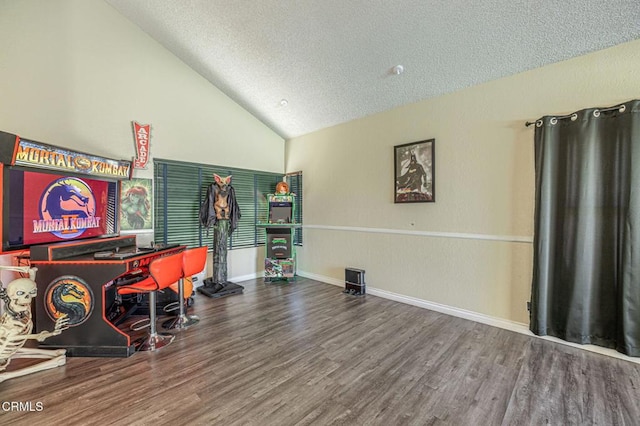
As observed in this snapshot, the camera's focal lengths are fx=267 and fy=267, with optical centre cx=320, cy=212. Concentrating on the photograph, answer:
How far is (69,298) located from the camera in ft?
8.32

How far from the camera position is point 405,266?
404 centimetres

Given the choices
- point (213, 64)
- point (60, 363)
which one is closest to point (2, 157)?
point (60, 363)

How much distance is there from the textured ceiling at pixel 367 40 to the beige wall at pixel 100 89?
0.35 metres

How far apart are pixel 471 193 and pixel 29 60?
549 centimetres

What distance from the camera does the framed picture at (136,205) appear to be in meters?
3.82

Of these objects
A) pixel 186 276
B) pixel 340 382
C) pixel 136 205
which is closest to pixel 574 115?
pixel 340 382

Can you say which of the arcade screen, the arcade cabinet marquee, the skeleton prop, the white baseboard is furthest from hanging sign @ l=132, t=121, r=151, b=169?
the white baseboard

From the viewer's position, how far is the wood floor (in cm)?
180

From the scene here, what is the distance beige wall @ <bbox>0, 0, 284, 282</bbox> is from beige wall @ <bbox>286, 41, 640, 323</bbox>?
2422 mm

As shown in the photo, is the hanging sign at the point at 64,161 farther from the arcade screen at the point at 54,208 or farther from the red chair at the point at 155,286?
the red chair at the point at 155,286

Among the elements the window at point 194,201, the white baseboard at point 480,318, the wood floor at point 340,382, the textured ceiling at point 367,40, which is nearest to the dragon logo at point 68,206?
the window at point 194,201

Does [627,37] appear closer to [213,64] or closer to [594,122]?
[594,122]

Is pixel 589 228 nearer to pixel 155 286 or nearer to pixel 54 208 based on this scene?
pixel 155 286

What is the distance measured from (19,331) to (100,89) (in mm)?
3041
